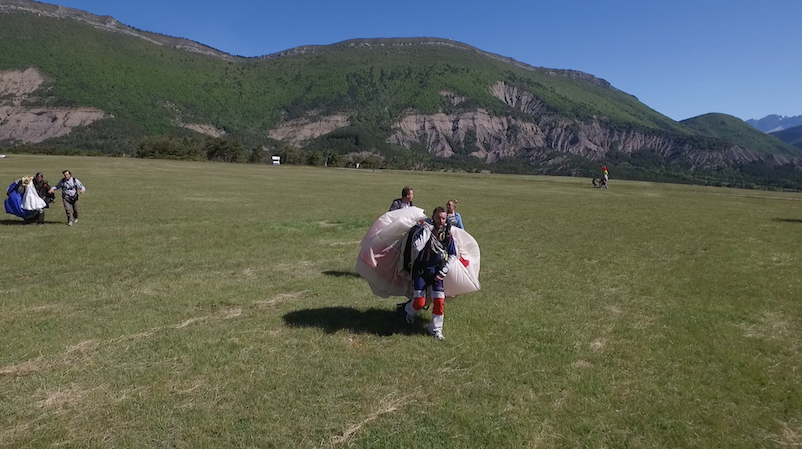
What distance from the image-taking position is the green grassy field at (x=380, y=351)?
17.3 ft

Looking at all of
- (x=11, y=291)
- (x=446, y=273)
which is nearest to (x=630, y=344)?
(x=446, y=273)

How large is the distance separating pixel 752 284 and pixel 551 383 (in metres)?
8.65

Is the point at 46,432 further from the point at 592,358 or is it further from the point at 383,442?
the point at 592,358

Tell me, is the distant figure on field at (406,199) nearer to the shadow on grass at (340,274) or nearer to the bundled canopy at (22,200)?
the shadow on grass at (340,274)

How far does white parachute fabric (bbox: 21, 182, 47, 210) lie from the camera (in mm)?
18031

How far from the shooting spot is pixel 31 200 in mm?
18141

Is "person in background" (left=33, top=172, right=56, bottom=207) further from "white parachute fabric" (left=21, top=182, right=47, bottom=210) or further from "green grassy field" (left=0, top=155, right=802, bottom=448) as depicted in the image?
"green grassy field" (left=0, top=155, right=802, bottom=448)

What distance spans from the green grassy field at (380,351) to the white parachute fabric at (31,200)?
321cm

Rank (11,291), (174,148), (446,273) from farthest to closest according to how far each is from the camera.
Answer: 1. (174,148)
2. (11,291)
3. (446,273)

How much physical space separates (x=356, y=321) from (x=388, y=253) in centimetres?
165

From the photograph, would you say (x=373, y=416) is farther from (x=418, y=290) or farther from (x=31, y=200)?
(x=31, y=200)

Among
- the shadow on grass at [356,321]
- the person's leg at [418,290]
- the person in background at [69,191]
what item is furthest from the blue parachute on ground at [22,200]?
the person's leg at [418,290]

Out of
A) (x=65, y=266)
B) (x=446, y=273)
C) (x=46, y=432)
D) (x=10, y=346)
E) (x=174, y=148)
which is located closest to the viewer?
(x=46, y=432)

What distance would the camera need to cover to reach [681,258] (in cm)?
1480
